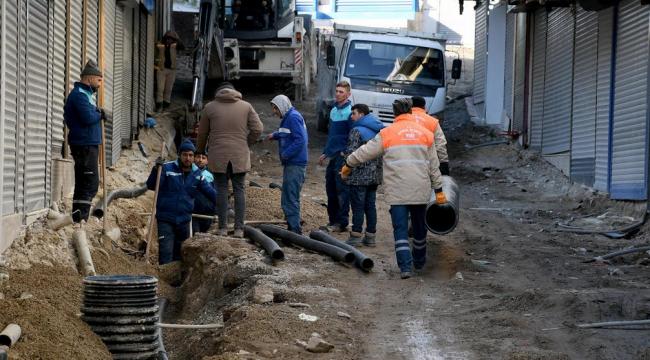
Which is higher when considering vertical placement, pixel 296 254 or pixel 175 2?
pixel 175 2

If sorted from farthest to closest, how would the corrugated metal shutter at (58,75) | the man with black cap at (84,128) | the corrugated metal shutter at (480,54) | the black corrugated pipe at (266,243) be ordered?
the corrugated metal shutter at (480,54) < the corrugated metal shutter at (58,75) < the man with black cap at (84,128) < the black corrugated pipe at (266,243)

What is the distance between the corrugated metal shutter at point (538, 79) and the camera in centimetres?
2016

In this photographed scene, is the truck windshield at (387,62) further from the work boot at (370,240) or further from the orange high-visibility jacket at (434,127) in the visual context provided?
the work boot at (370,240)

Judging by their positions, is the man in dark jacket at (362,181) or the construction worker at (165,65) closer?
the man in dark jacket at (362,181)

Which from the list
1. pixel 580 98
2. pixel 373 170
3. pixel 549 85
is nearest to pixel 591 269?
pixel 373 170

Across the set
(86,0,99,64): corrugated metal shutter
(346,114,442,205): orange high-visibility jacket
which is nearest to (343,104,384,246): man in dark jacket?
(346,114,442,205): orange high-visibility jacket

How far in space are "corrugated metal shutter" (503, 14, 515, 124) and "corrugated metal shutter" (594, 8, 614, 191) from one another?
8.21 meters

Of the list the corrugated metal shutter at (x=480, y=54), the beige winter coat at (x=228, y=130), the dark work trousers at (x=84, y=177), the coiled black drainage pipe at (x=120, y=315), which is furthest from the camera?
the corrugated metal shutter at (x=480, y=54)

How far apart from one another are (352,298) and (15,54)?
12.7 feet

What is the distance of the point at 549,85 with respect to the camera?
63.8 ft

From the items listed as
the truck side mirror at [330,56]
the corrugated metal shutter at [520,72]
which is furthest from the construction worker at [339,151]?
Result: the corrugated metal shutter at [520,72]

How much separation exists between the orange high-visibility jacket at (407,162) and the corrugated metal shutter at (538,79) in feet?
37.3

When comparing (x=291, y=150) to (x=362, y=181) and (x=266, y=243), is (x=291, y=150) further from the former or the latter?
(x=266, y=243)

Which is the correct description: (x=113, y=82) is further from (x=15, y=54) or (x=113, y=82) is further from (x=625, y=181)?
(x=625, y=181)
